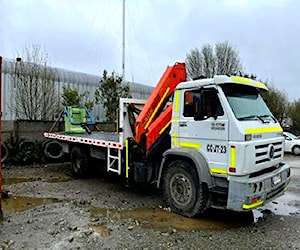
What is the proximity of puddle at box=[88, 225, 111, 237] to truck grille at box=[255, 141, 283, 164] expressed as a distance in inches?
103

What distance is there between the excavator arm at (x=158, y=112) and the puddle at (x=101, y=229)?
6.63 feet

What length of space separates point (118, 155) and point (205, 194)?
2.43 m

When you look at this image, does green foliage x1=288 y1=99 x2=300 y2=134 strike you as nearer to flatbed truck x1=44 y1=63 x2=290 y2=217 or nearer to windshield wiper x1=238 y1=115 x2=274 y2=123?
flatbed truck x1=44 y1=63 x2=290 y2=217

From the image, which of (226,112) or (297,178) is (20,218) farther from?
(297,178)

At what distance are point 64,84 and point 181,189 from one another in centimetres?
1325

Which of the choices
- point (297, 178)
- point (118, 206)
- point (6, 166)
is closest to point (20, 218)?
point (118, 206)

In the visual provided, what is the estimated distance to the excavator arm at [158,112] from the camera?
664 centimetres

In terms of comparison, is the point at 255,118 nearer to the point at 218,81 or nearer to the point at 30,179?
the point at 218,81

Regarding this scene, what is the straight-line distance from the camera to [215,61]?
24484 millimetres

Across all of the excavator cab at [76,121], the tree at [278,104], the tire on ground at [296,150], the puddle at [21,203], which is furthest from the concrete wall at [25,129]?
the tree at [278,104]

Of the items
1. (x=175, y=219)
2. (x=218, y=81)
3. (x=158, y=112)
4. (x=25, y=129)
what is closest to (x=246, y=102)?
(x=218, y=81)

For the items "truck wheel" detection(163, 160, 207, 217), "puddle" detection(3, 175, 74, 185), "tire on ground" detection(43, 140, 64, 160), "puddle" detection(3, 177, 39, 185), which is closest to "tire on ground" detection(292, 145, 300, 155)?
"tire on ground" detection(43, 140, 64, 160)

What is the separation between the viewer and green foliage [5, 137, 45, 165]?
11.6 m

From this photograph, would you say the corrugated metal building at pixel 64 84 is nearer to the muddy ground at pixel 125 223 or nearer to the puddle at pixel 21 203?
the muddy ground at pixel 125 223
